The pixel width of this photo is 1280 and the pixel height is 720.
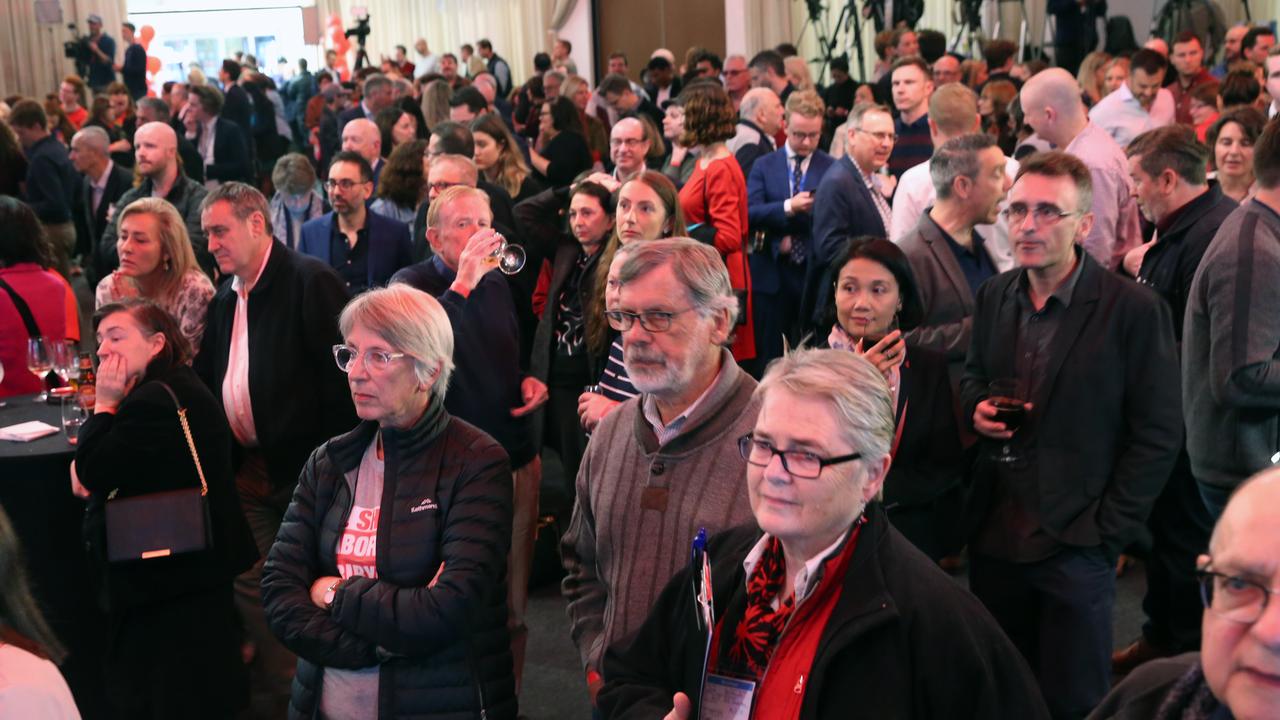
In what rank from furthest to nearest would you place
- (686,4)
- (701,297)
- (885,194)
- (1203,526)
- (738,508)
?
(686,4), (885,194), (1203,526), (701,297), (738,508)

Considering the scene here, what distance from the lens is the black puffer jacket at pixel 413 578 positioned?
252 centimetres

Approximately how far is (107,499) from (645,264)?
1.65 meters

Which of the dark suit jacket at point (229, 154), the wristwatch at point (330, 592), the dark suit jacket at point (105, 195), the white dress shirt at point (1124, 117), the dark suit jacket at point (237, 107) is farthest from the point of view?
the dark suit jacket at point (237, 107)

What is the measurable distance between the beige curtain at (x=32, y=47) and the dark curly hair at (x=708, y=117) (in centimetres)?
1643

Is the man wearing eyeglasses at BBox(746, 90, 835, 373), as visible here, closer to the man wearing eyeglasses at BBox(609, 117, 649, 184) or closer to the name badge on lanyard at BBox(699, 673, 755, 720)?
the man wearing eyeglasses at BBox(609, 117, 649, 184)

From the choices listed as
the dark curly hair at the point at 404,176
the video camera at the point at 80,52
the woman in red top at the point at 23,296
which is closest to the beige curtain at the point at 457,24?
the video camera at the point at 80,52

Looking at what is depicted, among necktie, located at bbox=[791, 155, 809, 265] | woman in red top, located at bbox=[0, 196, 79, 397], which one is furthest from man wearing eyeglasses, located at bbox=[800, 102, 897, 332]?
woman in red top, located at bbox=[0, 196, 79, 397]

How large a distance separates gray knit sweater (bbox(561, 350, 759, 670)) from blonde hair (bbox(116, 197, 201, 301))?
227 centimetres

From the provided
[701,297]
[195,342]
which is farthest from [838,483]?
[195,342]

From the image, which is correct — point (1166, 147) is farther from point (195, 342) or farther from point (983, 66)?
point (983, 66)

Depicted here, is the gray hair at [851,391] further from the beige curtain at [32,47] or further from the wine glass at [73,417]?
the beige curtain at [32,47]

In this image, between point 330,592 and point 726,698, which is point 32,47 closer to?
point 330,592

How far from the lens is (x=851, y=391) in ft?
5.93

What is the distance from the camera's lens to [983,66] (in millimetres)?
9219
